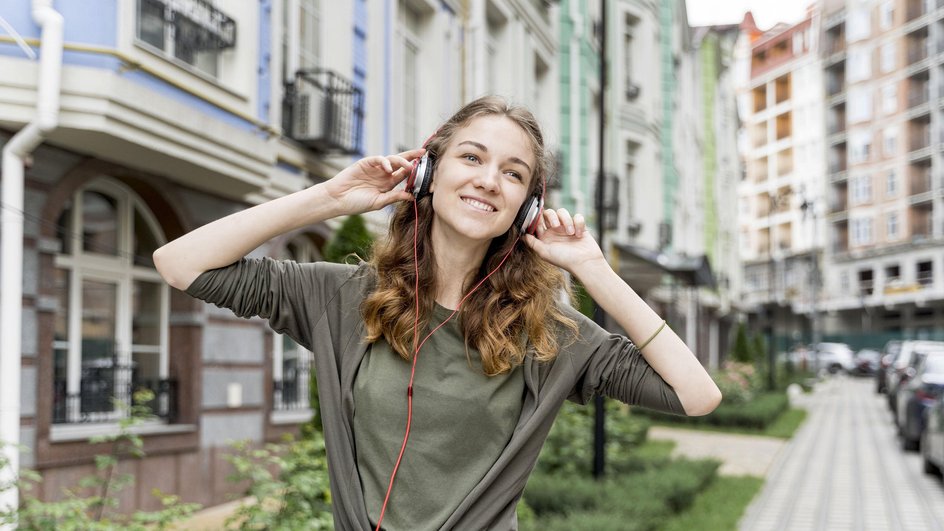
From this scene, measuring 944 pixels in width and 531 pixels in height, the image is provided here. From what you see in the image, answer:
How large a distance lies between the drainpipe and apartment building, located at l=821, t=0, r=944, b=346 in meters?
62.4

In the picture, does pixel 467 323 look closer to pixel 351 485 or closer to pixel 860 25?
pixel 351 485

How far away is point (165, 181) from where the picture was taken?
934 cm

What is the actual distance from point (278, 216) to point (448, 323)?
427mm

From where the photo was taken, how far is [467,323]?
2.21 meters

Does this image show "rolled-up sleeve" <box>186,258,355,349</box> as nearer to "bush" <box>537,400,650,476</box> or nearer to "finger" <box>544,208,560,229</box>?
"finger" <box>544,208,560,229</box>

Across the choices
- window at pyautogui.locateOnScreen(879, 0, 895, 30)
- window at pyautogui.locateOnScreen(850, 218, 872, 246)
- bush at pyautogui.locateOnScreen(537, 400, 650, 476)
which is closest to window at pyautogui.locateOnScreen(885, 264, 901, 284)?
window at pyautogui.locateOnScreen(850, 218, 872, 246)

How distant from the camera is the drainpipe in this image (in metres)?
7.03

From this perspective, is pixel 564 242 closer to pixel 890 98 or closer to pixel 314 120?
pixel 314 120

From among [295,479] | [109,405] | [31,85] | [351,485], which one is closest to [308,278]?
[351,485]

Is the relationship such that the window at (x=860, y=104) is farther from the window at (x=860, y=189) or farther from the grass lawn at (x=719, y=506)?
the grass lawn at (x=719, y=506)

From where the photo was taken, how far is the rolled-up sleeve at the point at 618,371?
2.26 metres

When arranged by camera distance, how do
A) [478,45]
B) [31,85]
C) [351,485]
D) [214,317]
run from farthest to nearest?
1. [478,45]
2. [214,317]
3. [31,85]
4. [351,485]

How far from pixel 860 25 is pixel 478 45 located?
61.3 m

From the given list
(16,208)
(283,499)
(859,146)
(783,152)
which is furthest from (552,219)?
(783,152)
